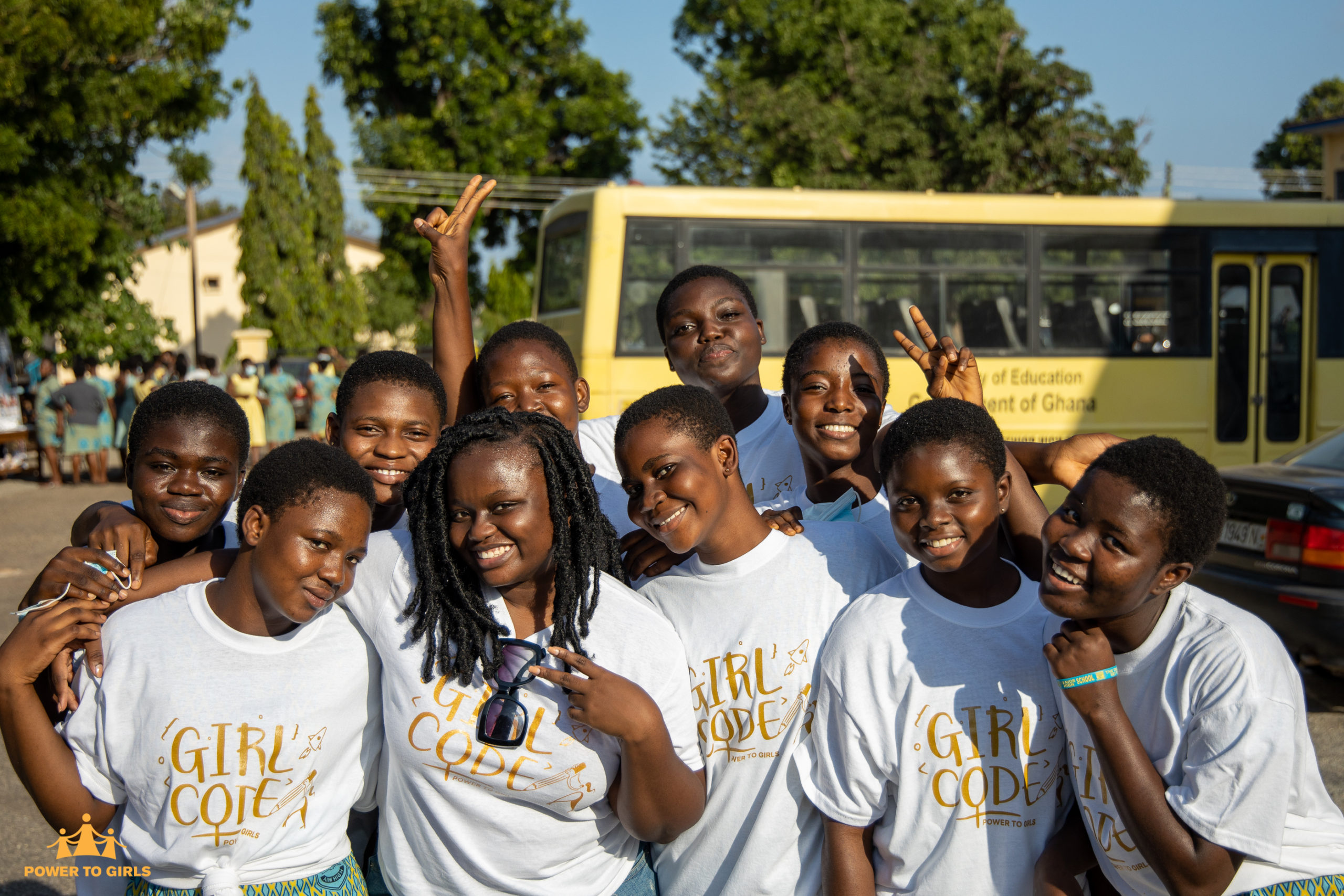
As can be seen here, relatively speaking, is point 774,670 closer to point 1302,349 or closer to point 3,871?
point 3,871

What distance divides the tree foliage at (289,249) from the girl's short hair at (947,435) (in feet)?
104

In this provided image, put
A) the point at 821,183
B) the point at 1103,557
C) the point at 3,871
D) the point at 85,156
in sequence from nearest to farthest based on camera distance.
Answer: the point at 1103,557, the point at 3,871, the point at 85,156, the point at 821,183

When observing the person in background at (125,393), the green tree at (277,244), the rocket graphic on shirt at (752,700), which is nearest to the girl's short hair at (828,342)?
the rocket graphic on shirt at (752,700)

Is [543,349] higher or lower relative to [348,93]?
lower

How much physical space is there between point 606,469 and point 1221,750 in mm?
1883

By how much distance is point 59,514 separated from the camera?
12.8 meters

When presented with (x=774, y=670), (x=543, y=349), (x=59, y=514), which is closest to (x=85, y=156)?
(x=59, y=514)

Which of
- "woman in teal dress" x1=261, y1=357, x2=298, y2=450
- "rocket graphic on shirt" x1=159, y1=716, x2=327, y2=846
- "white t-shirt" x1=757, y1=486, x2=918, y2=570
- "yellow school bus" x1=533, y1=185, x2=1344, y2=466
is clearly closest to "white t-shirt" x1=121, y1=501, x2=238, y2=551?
"rocket graphic on shirt" x1=159, y1=716, x2=327, y2=846

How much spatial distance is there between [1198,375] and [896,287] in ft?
10.3

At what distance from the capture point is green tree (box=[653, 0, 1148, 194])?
2022 centimetres

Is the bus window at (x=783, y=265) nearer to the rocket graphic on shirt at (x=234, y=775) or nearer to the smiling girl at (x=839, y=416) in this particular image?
the smiling girl at (x=839, y=416)

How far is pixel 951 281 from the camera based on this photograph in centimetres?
983

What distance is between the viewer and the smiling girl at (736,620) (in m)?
2.21

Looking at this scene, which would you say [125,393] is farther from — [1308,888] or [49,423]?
[1308,888]
